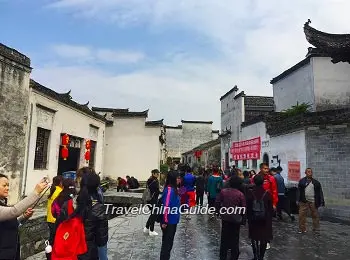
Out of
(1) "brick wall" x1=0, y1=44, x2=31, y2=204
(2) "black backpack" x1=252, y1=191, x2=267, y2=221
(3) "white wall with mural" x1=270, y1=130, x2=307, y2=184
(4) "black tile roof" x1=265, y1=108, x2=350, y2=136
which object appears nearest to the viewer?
(2) "black backpack" x1=252, y1=191, x2=267, y2=221

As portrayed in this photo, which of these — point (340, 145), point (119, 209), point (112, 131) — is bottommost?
point (119, 209)

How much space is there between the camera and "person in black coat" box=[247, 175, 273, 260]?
18.9 ft

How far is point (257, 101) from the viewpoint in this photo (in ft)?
92.4

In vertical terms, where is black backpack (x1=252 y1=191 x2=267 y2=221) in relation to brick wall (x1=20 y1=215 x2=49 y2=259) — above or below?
above

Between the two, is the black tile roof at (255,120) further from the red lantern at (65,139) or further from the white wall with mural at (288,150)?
the red lantern at (65,139)

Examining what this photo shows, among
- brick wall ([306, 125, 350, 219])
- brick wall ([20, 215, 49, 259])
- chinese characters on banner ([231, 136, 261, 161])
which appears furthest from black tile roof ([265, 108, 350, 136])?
brick wall ([20, 215, 49, 259])

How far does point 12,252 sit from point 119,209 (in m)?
10.6

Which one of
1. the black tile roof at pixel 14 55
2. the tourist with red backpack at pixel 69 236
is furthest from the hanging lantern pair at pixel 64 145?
the tourist with red backpack at pixel 69 236

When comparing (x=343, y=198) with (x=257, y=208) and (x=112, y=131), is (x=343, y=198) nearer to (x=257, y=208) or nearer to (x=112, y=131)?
(x=257, y=208)

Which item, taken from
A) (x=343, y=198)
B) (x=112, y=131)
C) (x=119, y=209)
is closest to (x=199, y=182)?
(x=119, y=209)

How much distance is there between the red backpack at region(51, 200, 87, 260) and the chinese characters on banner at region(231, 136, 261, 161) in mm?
16260

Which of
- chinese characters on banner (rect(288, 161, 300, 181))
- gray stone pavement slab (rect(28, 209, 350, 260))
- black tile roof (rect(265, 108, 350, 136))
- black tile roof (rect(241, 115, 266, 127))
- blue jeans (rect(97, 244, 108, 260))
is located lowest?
gray stone pavement slab (rect(28, 209, 350, 260))

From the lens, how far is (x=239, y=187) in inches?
232

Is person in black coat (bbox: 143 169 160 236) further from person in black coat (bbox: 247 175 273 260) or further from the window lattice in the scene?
the window lattice
